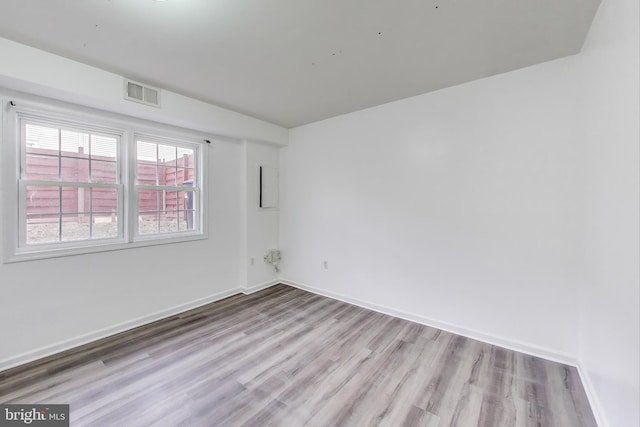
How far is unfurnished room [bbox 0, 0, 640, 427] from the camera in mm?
1598

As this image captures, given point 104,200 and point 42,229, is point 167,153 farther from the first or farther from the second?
point 42,229

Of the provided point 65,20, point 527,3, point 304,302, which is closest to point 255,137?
point 65,20

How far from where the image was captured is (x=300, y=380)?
1.97 metres

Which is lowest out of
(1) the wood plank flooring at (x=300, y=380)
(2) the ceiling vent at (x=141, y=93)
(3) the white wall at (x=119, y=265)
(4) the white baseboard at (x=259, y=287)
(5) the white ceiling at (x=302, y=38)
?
(1) the wood plank flooring at (x=300, y=380)

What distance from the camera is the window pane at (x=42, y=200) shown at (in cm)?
226

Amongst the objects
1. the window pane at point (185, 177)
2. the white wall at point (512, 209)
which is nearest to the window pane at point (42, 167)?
the window pane at point (185, 177)

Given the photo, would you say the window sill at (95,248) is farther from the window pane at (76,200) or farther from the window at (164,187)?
the window pane at (76,200)

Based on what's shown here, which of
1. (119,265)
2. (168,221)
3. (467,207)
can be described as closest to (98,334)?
(119,265)

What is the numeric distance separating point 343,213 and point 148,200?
240cm

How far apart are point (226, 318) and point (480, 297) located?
8.99ft

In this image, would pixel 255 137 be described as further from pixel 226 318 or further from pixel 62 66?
pixel 226 318

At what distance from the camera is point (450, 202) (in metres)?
2.66

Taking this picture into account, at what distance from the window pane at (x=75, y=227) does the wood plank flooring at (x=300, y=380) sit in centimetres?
105

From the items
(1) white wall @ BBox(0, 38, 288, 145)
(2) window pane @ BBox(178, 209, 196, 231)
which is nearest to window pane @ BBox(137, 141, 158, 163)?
(1) white wall @ BBox(0, 38, 288, 145)
